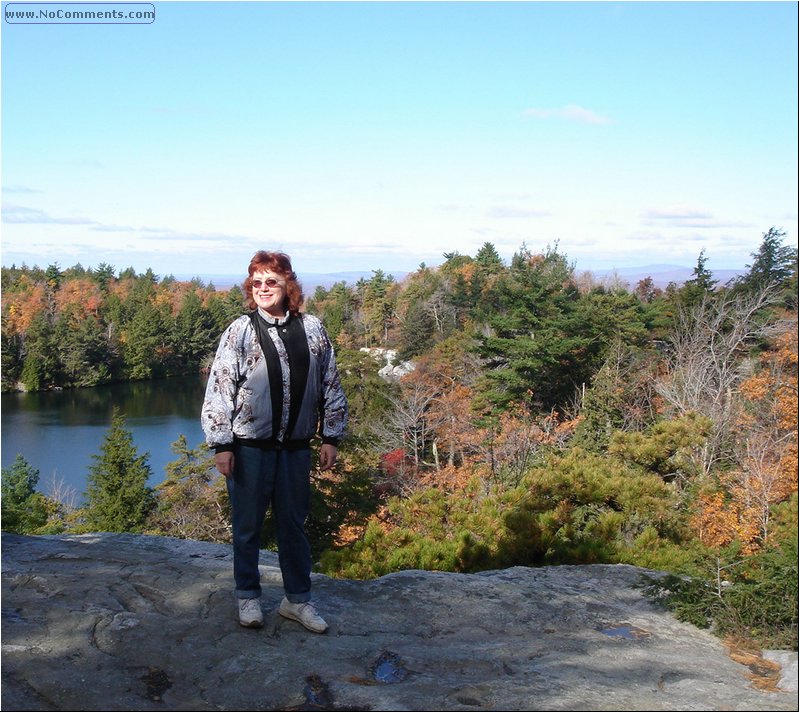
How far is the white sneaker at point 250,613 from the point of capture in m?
3.29

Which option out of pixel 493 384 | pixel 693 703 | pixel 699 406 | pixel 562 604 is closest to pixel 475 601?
pixel 562 604

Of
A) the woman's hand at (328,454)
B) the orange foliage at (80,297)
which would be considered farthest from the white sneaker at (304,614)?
the orange foliage at (80,297)

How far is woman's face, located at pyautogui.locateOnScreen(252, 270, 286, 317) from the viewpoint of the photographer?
A: 3230 millimetres

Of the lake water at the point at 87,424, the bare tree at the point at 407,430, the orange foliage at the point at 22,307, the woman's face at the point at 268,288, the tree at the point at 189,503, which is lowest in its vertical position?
the lake water at the point at 87,424

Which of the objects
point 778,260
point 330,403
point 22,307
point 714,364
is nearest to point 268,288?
point 330,403

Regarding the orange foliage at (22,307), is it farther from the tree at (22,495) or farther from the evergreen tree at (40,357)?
the tree at (22,495)

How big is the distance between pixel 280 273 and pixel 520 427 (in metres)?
19.7

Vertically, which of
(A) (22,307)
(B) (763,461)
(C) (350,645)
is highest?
(B) (763,461)

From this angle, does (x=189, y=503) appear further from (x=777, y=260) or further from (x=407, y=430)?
(x=777, y=260)

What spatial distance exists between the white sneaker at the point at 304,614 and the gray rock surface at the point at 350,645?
0.03 metres

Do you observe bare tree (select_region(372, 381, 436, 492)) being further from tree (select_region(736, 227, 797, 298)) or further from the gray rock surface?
the gray rock surface

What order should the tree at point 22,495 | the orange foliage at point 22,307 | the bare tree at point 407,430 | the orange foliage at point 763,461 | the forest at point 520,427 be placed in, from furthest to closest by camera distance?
the orange foliage at point 22,307 < the bare tree at point 407,430 < the tree at point 22,495 < the forest at point 520,427 < the orange foliage at point 763,461

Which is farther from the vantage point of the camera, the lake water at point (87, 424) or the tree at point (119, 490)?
the lake water at point (87, 424)

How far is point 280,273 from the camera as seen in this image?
10.7 ft
